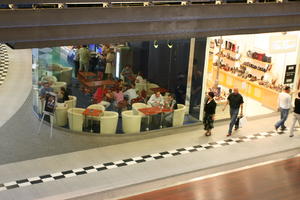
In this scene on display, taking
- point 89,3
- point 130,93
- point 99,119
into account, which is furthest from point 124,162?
point 89,3

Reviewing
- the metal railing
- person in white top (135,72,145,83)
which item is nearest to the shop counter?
person in white top (135,72,145,83)

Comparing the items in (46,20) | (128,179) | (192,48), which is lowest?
(128,179)

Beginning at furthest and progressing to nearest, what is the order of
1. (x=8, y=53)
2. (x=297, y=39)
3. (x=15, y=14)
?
1. (x=8, y=53)
2. (x=297, y=39)
3. (x=15, y=14)

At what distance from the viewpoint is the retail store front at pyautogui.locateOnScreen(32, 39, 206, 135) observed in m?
12.3

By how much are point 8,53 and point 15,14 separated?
602 inches

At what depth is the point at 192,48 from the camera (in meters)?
12.9

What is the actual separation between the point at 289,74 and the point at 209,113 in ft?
12.1

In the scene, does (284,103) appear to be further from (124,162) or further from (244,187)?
(244,187)

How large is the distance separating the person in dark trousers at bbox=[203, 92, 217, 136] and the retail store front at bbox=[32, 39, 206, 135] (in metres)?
0.88

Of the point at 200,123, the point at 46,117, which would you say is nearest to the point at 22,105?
the point at 46,117

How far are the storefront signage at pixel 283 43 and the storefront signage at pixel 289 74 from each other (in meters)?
0.73

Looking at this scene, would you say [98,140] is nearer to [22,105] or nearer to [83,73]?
[83,73]

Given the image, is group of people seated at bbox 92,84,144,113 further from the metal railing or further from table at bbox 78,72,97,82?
the metal railing

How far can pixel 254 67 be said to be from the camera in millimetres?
15562
